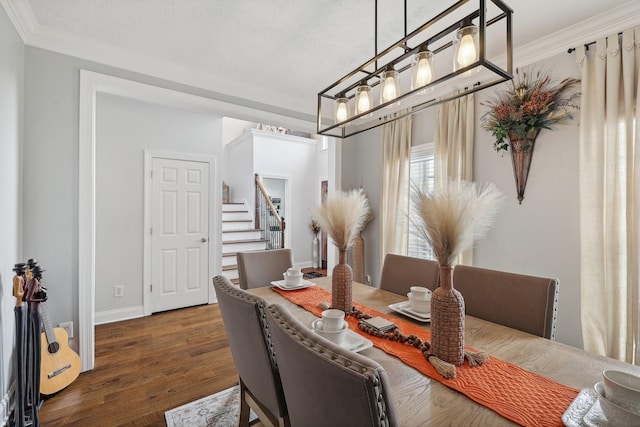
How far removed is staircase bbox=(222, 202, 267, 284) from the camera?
17.0 ft

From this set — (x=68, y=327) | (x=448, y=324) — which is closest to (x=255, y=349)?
(x=448, y=324)

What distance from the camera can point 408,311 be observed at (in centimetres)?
158

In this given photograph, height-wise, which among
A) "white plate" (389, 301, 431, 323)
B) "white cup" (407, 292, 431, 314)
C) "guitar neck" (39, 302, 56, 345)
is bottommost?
"guitar neck" (39, 302, 56, 345)

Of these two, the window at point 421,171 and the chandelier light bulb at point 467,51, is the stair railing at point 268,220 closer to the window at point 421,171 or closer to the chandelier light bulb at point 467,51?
the window at point 421,171

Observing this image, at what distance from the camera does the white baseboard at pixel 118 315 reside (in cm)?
336

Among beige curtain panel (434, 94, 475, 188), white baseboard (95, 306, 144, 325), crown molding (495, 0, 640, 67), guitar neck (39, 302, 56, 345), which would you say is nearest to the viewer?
crown molding (495, 0, 640, 67)

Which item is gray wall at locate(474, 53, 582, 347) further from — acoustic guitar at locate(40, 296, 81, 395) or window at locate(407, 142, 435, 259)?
acoustic guitar at locate(40, 296, 81, 395)

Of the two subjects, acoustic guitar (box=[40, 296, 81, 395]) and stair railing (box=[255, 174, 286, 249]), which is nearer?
acoustic guitar (box=[40, 296, 81, 395])

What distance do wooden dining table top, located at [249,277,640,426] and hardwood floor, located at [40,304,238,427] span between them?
1.28m

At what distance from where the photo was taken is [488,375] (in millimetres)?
978

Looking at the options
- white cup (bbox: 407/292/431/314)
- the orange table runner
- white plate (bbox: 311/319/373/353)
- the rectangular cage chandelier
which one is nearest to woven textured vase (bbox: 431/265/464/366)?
the orange table runner

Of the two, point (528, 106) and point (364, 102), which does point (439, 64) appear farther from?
point (364, 102)

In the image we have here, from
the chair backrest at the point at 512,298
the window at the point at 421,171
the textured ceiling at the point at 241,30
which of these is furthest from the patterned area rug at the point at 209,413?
the textured ceiling at the point at 241,30

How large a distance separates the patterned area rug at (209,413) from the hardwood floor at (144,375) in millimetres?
67
